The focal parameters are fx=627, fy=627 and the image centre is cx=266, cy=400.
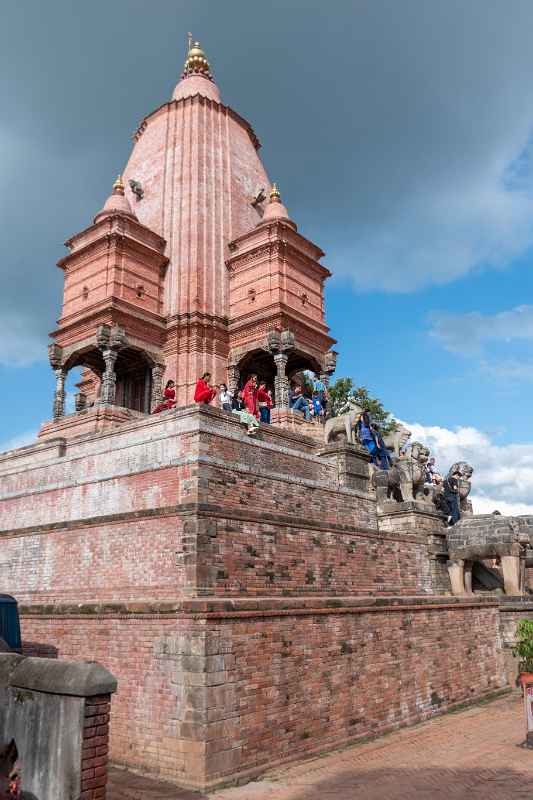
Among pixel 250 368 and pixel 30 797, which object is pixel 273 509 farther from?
pixel 250 368

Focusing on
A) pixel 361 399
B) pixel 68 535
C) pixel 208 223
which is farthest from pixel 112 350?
pixel 361 399

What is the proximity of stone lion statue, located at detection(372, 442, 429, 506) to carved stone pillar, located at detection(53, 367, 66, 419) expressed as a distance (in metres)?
11.0

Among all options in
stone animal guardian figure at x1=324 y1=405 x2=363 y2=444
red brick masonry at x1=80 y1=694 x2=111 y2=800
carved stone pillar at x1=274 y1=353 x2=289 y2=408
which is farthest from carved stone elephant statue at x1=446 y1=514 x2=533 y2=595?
red brick masonry at x1=80 y1=694 x2=111 y2=800

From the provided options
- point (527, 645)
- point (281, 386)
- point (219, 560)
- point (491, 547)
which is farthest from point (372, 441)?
point (219, 560)

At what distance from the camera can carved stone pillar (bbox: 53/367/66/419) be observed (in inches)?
843

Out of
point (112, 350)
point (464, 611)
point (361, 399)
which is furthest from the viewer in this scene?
point (361, 399)

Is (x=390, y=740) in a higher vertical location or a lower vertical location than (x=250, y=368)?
lower

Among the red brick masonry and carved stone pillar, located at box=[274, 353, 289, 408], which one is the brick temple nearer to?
carved stone pillar, located at box=[274, 353, 289, 408]

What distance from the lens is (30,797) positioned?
612 cm

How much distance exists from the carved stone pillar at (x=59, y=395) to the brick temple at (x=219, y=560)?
Answer: 0.35 ft

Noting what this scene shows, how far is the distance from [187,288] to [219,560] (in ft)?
50.4

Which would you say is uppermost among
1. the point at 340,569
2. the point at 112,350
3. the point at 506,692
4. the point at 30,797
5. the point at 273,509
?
the point at 112,350

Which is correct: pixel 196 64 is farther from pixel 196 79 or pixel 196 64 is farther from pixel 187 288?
pixel 187 288

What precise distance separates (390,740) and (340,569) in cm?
330
